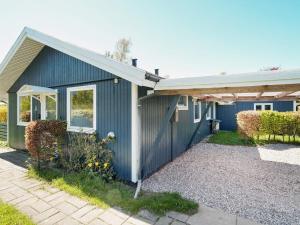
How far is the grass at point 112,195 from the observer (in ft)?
12.2

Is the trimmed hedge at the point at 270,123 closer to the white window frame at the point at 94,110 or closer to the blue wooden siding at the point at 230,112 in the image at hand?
the blue wooden siding at the point at 230,112

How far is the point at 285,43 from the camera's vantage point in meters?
9.90

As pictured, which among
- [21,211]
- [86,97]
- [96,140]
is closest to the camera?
[21,211]

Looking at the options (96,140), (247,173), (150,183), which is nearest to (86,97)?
(96,140)

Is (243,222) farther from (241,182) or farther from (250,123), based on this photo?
(250,123)

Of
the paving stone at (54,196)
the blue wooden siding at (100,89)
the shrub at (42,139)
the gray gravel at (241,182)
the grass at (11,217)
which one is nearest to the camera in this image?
the grass at (11,217)

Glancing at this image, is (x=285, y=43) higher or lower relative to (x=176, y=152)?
higher

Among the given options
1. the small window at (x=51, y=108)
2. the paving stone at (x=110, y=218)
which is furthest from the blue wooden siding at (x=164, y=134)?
the small window at (x=51, y=108)

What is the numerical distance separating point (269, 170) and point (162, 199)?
446cm

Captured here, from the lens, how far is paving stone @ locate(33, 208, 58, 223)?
3.37 meters

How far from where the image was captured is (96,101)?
5.71 meters

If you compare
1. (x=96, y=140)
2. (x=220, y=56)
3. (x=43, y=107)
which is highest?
(x=220, y=56)

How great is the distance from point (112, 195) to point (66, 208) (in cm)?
95

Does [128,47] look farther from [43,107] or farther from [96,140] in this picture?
[96,140]
